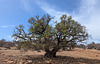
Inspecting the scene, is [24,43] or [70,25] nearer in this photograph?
[24,43]

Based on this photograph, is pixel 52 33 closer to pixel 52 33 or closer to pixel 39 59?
pixel 52 33

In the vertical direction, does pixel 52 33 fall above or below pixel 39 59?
above

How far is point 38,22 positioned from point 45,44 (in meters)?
3.04

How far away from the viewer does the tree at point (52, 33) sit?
11.8m

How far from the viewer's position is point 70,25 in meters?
12.8

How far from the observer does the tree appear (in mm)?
11766

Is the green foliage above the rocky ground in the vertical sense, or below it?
above

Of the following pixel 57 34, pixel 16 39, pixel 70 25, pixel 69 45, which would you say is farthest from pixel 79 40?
pixel 16 39

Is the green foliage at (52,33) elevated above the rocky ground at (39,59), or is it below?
above

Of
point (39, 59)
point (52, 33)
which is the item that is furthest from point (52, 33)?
point (39, 59)

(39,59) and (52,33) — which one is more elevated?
(52,33)

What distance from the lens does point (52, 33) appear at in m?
12.0

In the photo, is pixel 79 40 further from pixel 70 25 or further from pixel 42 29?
pixel 42 29

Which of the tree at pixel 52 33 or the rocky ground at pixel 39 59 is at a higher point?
the tree at pixel 52 33
